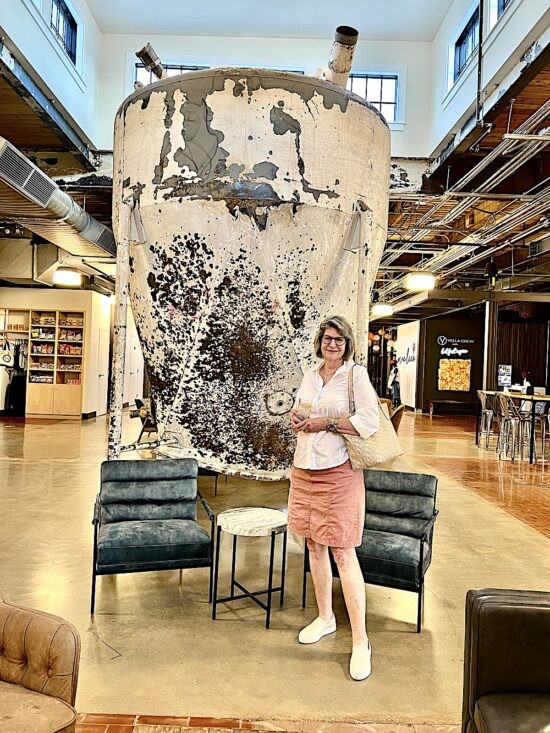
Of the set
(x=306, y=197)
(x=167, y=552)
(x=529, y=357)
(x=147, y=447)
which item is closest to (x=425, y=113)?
(x=306, y=197)

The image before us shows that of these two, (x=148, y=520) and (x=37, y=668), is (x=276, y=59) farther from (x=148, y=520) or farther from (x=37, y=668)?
(x=37, y=668)

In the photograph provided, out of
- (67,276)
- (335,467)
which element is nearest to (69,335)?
(67,276)

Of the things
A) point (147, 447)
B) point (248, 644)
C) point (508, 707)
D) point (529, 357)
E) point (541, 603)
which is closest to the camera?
point (508, 707)

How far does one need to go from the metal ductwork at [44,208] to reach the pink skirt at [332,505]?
415 cm

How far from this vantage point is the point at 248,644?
10.3ft

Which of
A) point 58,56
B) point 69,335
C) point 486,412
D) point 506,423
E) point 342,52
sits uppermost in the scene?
point 58,56

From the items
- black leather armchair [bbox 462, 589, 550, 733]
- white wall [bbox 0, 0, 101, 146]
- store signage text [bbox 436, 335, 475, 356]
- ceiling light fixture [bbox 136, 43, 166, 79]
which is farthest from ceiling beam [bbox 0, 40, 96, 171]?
store signage text [bbox 436, 335, 475, 356]

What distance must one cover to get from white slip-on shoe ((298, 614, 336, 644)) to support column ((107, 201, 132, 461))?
196cm

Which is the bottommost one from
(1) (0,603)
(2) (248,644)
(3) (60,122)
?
(2) (248,644)

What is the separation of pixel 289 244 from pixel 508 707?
9.96 feet

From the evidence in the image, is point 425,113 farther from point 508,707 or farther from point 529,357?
point 529,357

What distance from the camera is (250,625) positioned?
3385mm

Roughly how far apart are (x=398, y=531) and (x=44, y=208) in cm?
507

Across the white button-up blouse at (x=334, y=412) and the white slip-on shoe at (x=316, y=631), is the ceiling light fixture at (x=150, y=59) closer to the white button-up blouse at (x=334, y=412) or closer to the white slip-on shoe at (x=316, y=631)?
the white button-up blouse at (x=334, y=412)
